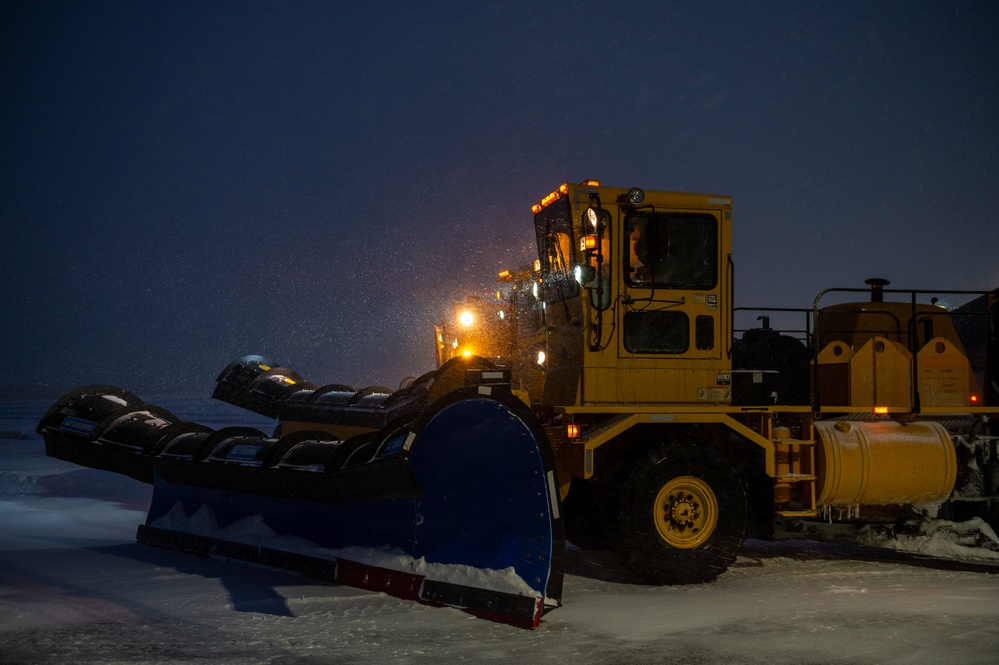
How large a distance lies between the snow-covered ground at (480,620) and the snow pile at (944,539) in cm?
16

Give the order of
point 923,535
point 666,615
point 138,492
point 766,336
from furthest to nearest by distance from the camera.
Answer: point 138,492
point 766,336
point 923,535
point 666,615

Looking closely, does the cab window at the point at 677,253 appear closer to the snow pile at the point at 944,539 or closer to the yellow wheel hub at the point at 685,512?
the yellow wheel hub at the point at 685,512

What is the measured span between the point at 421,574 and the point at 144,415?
434 cm

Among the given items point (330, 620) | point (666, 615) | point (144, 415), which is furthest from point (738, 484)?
point (144, 415)

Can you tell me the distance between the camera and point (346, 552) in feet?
22.5

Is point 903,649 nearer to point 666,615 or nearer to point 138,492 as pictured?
point 666,615

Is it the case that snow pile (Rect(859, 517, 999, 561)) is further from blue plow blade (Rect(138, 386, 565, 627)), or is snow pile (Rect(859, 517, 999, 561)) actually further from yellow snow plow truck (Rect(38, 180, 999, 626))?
blue plow blade (Rect(138, 386, 565, 627))

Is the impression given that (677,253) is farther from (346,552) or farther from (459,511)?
(346,552)

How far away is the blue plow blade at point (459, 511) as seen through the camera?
5867 mm

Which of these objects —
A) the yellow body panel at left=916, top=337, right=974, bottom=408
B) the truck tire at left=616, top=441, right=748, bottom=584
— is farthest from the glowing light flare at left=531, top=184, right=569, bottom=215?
the yellow body panel at left=916, top=337, right=974, bottom=408

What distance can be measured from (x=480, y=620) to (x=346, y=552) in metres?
1.41

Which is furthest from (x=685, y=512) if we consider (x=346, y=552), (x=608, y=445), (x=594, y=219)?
(x=346, y=552)

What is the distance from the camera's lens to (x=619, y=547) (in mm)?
7109

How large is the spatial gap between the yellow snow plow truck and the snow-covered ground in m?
0.31
